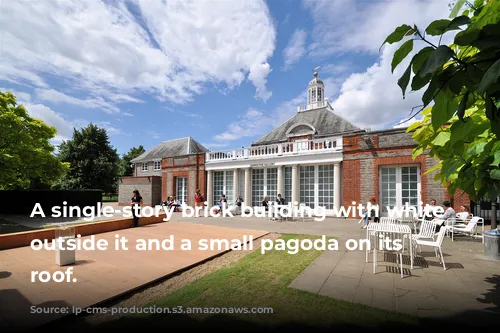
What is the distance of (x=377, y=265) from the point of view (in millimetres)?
5637

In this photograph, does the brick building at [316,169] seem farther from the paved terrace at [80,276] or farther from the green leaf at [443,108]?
the green leaf at [443,108]

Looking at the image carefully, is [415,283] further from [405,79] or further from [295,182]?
[295,182]

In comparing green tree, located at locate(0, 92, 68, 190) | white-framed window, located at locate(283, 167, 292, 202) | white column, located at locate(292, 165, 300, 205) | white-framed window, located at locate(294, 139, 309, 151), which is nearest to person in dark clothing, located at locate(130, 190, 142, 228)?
green tree, located at locate(0, 92, 68, 190)

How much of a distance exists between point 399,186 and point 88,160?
37647 millimetres

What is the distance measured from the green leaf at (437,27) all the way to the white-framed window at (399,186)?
45.1 ft

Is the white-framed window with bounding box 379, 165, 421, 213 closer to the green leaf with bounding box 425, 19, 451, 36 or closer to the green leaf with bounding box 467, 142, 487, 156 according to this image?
the green leaf with bounding box 467, 142, 487, 156

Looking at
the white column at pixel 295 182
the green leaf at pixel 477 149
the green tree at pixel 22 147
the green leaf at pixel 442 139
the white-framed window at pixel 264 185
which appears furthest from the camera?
the white-framed window at pixel 264 185

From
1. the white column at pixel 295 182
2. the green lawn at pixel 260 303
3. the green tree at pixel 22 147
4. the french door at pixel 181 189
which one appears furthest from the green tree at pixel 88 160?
the green lawn at pixel 260 303

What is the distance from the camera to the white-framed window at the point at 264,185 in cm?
1781

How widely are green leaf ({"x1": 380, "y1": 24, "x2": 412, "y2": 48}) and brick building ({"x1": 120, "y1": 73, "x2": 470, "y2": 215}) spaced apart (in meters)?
12.8

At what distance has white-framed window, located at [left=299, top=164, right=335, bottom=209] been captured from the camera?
1543 cm

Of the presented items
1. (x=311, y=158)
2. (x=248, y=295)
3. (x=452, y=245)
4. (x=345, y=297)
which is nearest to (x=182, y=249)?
(x=248, y=295)

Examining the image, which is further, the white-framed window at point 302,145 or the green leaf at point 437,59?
the white-framed window at point 302,145

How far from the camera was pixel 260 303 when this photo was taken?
151 inches
